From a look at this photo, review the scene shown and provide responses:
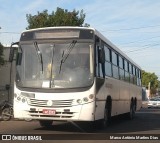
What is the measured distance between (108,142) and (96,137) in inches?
29.2

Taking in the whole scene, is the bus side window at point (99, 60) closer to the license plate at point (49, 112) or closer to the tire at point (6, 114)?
the license plate at point (49, 112)

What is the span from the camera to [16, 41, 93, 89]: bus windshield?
47.8 feet

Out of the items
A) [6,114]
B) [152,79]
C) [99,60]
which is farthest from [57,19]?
[152,79]

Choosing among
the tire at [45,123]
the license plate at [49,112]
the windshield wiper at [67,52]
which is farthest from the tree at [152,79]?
the license plate at [49,112]

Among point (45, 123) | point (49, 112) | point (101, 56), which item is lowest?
point (45, 123)

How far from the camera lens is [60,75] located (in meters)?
14.6

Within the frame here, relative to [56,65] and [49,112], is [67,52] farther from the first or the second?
[49,112]

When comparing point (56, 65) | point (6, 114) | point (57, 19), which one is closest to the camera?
point (56, 65)

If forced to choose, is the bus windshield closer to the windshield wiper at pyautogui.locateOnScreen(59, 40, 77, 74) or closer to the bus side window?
the windshield wiper at pyautogui.locateOnScreen(59, 40, 77, 74)

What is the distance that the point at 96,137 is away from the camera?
1323cm

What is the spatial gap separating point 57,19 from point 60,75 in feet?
60.0

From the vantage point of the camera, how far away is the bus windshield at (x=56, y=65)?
1457cm

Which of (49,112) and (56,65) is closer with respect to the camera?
(49,112)

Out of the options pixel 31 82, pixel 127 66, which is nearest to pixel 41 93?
pixel 31 82
